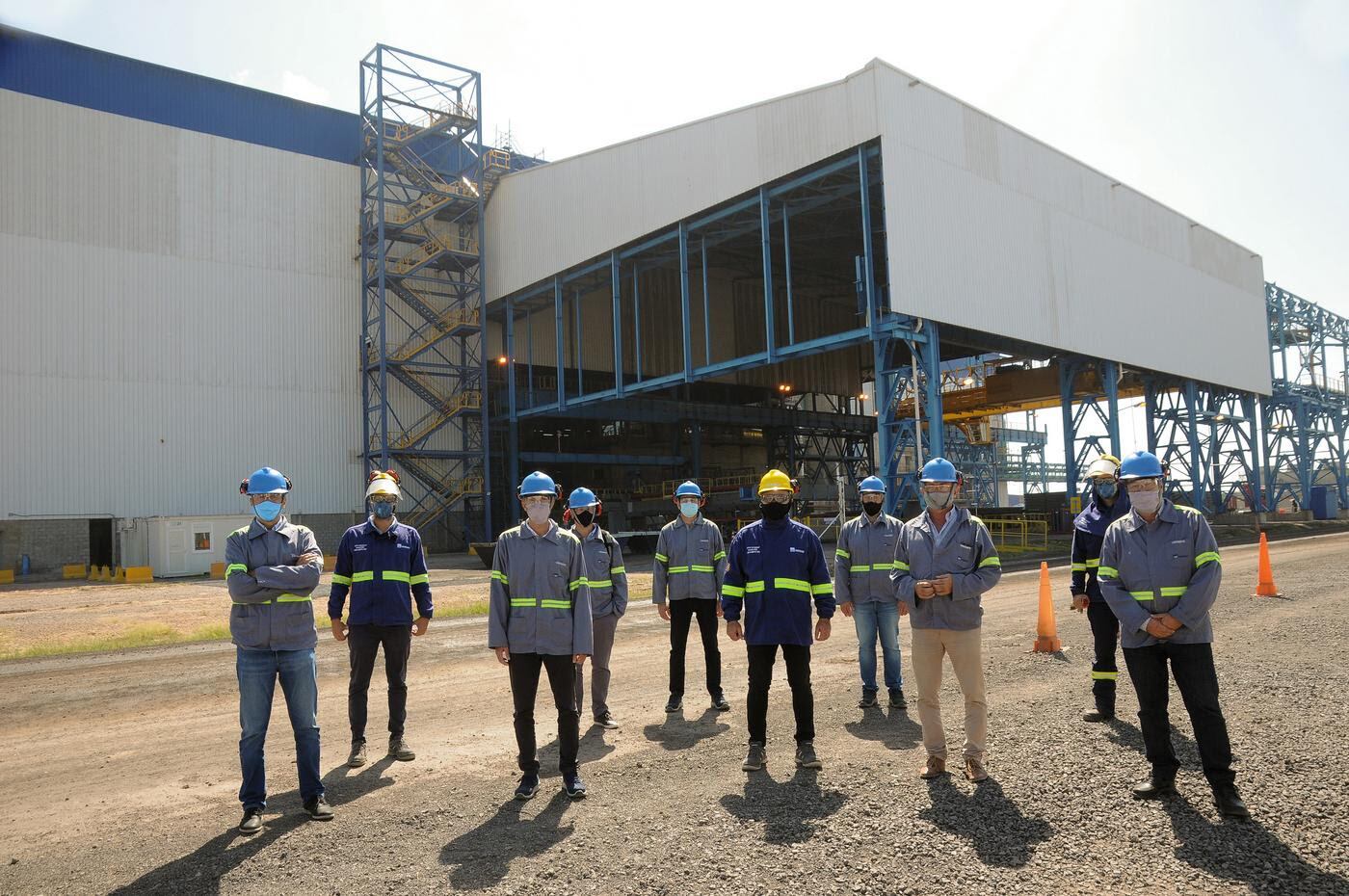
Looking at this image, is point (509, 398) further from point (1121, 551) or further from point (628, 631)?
point (1121, 551)

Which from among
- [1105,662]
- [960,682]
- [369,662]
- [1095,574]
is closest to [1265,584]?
[1095,574]

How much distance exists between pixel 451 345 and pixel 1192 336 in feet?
110

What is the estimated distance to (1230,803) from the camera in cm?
489

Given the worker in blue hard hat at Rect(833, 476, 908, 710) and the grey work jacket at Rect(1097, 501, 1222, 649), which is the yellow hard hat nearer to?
the worker in blue hard hat at Rect(833, 476, 908, 710)

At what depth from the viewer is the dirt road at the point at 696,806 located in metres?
4.42

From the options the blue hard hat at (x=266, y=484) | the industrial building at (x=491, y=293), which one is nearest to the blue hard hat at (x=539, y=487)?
the blue hard hat at (x=266, y=484)

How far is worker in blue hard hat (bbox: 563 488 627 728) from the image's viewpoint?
7551mm

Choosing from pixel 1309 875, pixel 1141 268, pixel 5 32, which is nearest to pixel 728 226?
pixel 1141 268

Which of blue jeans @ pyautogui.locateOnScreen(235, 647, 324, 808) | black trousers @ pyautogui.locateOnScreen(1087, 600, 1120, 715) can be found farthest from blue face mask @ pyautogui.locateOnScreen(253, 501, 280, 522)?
black trousers @ pyautogui.locateOnScreen(1087, 600, 1120, 715)

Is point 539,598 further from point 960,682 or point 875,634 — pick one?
point 875,634

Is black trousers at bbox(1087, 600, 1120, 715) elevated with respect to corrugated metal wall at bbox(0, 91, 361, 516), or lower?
lower

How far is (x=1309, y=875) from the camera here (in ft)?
13.7

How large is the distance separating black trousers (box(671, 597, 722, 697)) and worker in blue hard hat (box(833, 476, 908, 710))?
1.23 meters

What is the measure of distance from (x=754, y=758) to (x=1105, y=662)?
3.16 m
